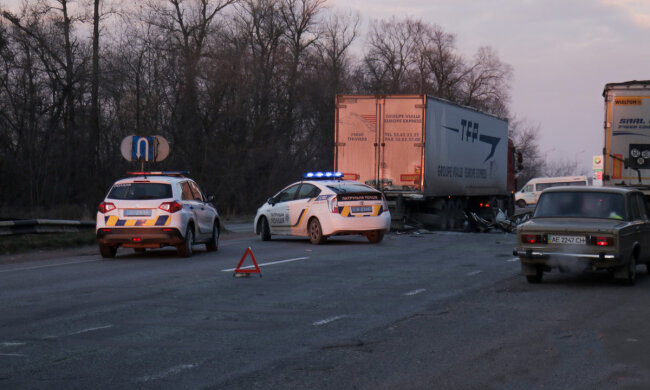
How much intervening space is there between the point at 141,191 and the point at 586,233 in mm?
9140

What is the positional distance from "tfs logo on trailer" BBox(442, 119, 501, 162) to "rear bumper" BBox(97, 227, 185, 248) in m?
12.7

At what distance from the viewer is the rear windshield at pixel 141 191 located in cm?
1794

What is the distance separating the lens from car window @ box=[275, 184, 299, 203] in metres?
22.8

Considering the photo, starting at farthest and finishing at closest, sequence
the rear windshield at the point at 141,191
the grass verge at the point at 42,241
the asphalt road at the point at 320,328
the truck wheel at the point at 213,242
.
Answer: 1. the truck wheel at the point at 213,242
2. the grass verge at the point at 42,241
3. the rear windshield at the point at 141,191
4. the asphalt road at the point at 320,328

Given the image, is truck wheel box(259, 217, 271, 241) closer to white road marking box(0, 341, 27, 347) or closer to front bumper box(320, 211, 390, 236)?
front bumper box(320, 211, 390, 236)

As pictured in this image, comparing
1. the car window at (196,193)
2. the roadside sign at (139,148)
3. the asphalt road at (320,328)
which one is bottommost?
the asphalt road at (320,328)

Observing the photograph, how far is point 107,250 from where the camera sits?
60.3ft

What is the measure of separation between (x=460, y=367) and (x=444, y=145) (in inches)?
831

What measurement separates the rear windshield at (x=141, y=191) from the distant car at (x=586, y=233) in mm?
7766

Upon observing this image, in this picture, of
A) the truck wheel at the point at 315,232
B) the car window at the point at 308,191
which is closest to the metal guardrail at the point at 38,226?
the car window at the point at 308,191

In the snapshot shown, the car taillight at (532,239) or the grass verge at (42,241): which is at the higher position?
the car taillight at (532,239)

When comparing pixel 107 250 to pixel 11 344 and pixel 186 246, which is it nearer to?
pixel 186 246

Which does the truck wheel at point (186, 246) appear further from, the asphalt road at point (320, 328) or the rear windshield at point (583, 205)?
the rear windshield at point (583, 205)

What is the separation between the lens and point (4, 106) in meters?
42.1
